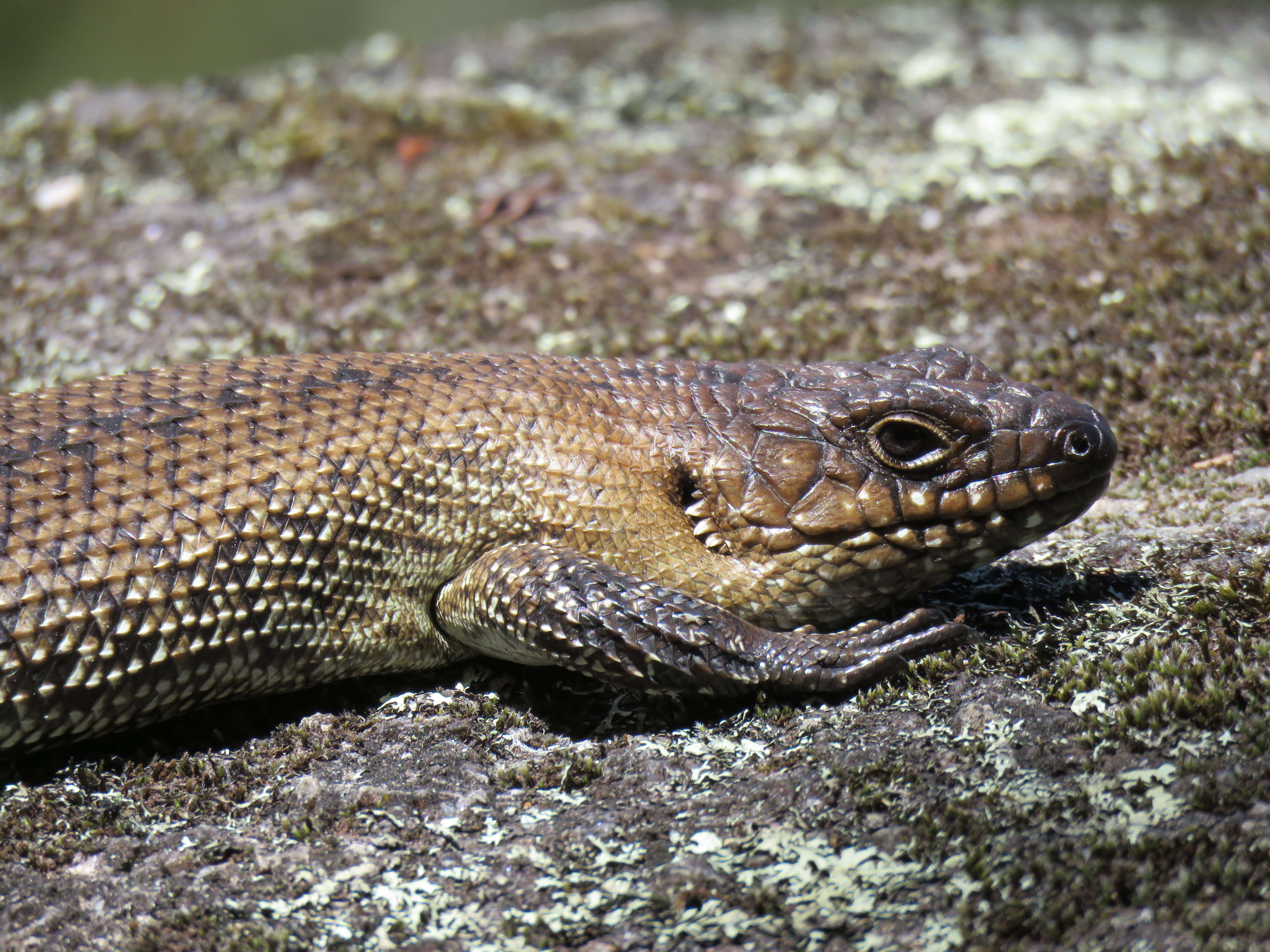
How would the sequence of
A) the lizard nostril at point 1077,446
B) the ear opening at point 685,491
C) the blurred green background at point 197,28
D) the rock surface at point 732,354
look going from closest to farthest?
the rock surface at point 732,354 → the lizard nostril at point 1077,446 → the ear opening at point 685,491 → the blurred green background at point 197,28

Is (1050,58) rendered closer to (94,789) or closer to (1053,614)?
(1053,614)

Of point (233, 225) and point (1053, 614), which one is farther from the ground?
point (233, 225)

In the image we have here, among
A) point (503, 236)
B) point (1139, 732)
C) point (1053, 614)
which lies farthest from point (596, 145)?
point (1139, 732)

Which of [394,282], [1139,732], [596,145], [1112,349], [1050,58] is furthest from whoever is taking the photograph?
[1050,58]

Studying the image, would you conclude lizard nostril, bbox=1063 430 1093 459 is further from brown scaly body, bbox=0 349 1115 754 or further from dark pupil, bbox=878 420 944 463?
dark pupil, bbox=878 420 944 463

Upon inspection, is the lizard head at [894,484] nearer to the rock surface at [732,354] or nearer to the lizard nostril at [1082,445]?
the lizard nostril at [1082,445]

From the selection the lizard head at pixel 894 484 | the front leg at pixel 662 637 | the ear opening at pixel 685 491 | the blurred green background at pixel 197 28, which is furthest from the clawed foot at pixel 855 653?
the blurred green background at pixel 197 28

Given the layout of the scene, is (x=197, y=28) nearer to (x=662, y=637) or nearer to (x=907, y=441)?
(x=907, y=441)
